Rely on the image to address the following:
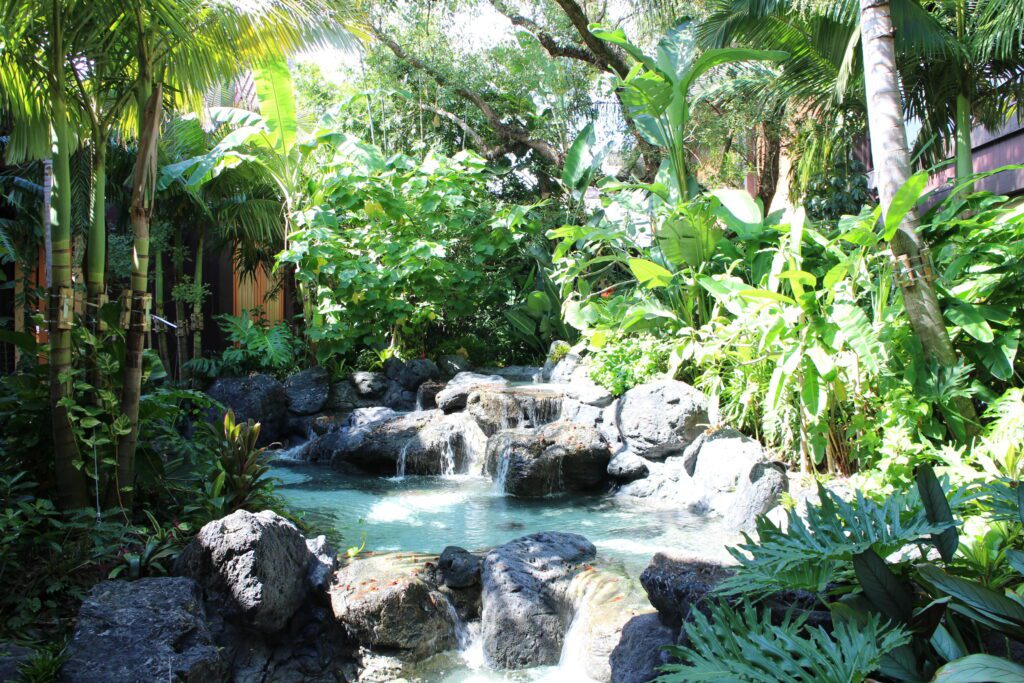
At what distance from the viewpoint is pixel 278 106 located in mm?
11039

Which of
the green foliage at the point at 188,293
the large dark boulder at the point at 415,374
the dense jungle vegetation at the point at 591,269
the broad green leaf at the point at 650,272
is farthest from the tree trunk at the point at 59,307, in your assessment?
the green foliage at the point at 188,293

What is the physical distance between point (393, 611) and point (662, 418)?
409cm

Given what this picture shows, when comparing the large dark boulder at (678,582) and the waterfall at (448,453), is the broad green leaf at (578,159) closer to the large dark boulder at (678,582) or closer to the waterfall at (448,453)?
the waterfall at (448,453)

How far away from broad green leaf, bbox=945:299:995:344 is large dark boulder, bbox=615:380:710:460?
2.67m

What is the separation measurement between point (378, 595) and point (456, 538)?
6.15 ft

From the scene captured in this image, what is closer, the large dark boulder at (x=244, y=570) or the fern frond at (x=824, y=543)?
the fern frond at (x=824, y=543)

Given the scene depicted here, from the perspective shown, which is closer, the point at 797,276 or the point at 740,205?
the point at 797,276

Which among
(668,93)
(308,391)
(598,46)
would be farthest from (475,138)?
(668,93)

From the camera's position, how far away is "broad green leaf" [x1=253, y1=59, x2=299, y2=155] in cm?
1091

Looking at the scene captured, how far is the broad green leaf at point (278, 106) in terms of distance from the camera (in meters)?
10.9

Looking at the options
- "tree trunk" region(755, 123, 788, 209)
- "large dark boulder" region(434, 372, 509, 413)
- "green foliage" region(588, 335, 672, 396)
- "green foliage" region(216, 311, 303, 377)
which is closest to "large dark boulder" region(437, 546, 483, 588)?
"green foliage" region(588, 335, 672, 396)

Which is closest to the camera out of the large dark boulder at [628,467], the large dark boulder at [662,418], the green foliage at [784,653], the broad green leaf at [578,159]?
the green foliage at [784,653]

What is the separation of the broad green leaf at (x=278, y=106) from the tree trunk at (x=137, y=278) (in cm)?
663

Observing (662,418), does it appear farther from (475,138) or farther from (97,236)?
(475,138)
